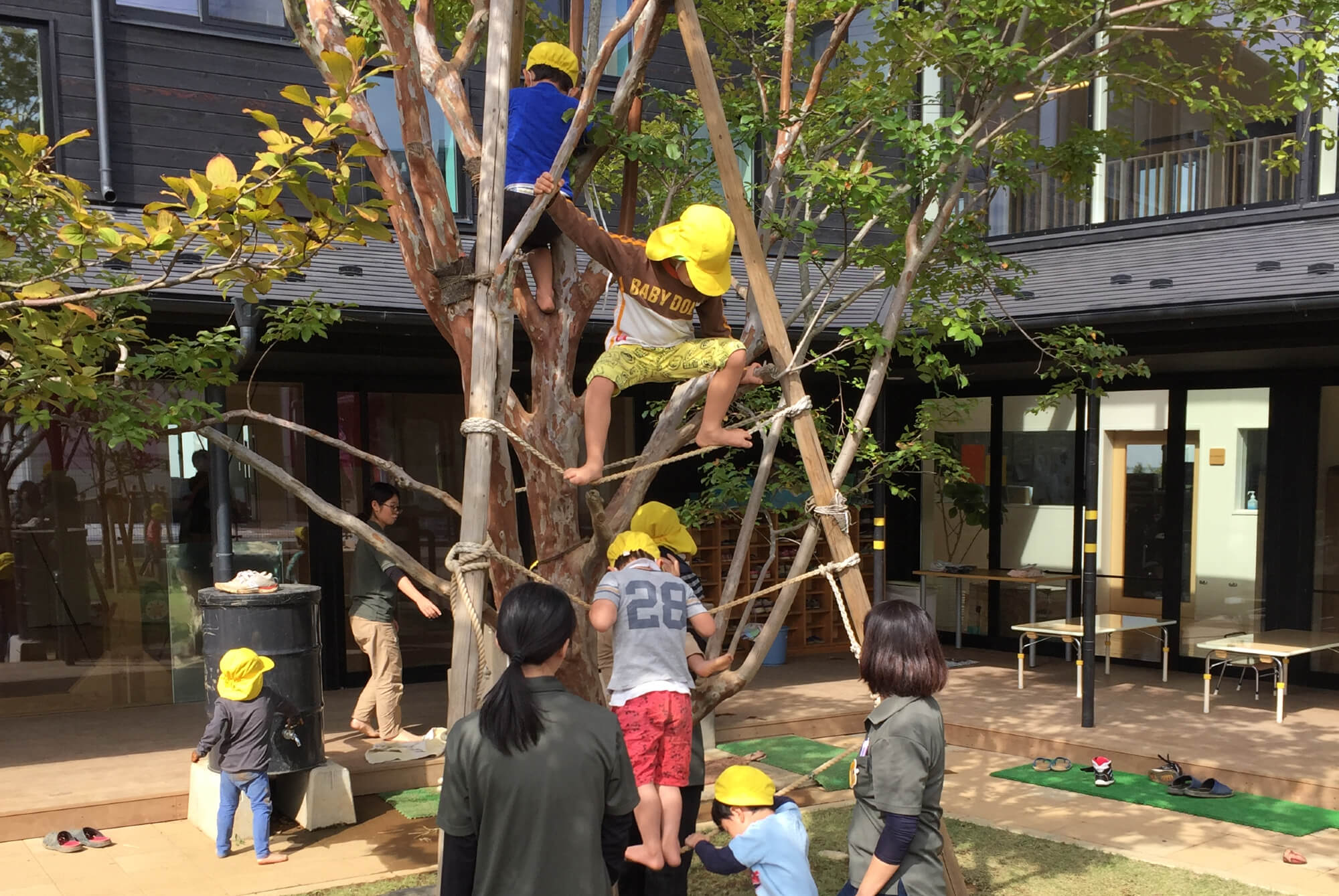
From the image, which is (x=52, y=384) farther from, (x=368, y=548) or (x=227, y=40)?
(x=227, y=40)

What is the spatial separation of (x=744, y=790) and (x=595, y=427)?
1.32 meters

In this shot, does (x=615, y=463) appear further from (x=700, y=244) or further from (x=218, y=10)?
(x=218, y=10)

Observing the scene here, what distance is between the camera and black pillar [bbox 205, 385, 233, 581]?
25.4 ft

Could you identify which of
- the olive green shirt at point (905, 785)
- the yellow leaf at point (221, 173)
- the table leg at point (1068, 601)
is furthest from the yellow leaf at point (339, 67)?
the table leg at point (1068, 601)

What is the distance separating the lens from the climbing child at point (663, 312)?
13.1ft

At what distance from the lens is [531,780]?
263 centimetres

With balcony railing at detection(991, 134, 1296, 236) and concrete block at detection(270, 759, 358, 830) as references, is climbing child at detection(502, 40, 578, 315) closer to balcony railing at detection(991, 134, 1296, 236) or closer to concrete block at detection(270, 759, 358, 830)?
concrete block at detection(270, 759, 358, 830)

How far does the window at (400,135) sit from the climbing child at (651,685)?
6.89m

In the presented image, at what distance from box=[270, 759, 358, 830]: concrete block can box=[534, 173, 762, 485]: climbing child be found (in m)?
3.35

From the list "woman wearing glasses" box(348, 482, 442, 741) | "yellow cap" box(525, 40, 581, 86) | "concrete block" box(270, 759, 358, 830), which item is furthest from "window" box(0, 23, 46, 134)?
"yellow cap" box(525, 40, 581, 86)

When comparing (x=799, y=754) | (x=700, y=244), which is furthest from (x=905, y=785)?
(x=799, y=754)

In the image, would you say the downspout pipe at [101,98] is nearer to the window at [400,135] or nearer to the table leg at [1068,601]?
the window at [400,135]

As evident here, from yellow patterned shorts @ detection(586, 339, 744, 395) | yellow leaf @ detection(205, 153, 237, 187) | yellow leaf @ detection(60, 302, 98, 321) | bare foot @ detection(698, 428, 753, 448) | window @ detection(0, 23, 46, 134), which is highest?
window @ detection(0, 23, 46, 134)

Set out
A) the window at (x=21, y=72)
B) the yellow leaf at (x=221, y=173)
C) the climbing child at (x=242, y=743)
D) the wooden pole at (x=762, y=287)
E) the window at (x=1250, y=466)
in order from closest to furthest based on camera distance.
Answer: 1. the yellow leaf at (x=221, y=173)
2. the wooden pole at (x=762, y=287)
3. the climbing child at (x=242, y=743)
4. the window at (x=21, y=72)
5. the window at (x=1250, y=466)
